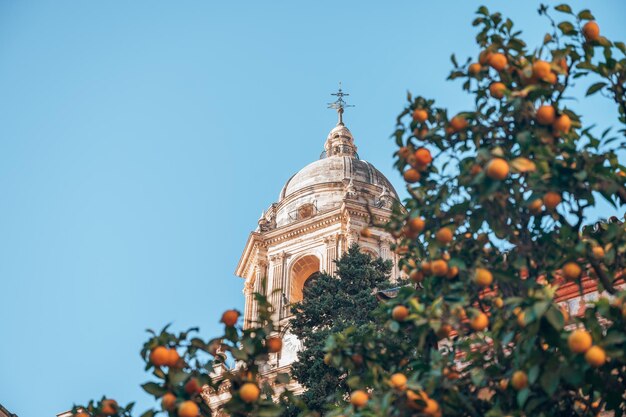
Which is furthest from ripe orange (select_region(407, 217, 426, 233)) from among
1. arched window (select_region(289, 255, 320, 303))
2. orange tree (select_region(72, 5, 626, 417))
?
arched window (select_region(289, 255, 320, 303))

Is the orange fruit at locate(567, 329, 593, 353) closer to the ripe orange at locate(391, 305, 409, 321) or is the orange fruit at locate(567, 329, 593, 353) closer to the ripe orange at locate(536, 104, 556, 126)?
the ripe orange at locate(391, 305, 409, 321)

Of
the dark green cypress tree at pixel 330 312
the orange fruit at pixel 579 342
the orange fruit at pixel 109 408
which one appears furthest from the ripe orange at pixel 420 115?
the dark green cypress tree at pixel 330 312

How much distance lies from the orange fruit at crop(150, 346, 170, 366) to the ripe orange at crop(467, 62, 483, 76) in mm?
4194

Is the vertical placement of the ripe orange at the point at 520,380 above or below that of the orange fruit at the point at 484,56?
below

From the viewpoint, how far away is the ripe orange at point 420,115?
354 inches

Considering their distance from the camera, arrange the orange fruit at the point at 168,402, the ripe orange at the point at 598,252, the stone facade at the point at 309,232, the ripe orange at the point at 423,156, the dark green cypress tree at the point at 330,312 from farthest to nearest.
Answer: the stone facade at the point at 309,232 → the dark green cypress tree at the point at 330,312 → the ripe orange at the point at 423,156 → the ripe orange at the point at 598,252 → the orange fruit at the point at 168,402

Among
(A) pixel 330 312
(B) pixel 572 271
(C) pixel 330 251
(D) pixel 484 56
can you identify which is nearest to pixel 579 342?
(B) pixel 572 271

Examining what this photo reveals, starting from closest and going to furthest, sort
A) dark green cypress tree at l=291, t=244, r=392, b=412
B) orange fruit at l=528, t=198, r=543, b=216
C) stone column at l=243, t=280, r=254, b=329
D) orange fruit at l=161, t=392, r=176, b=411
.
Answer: orange fruit at l=161, t=392, r=176, b=411
orange fruit at l=528, t=198, r=543, b=216
dark green cypress tree at l=291, t=244, r=392, b=412
stone column at l=243, t=280, r=254, b=329

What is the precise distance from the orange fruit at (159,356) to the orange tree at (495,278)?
15 millimetres

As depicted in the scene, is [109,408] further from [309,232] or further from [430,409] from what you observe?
[309,232]

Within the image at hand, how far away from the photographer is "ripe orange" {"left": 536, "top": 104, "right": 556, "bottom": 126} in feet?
27.5

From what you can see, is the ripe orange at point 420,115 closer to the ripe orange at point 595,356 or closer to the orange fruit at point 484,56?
the orange fruit at point 484,56

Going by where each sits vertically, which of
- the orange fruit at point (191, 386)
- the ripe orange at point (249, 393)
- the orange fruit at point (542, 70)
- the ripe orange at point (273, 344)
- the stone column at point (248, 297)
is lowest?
the ripe orange at point (249, 393)

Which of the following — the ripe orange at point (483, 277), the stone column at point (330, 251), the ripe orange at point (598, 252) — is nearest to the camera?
the ripe orange at point (483, 277)
